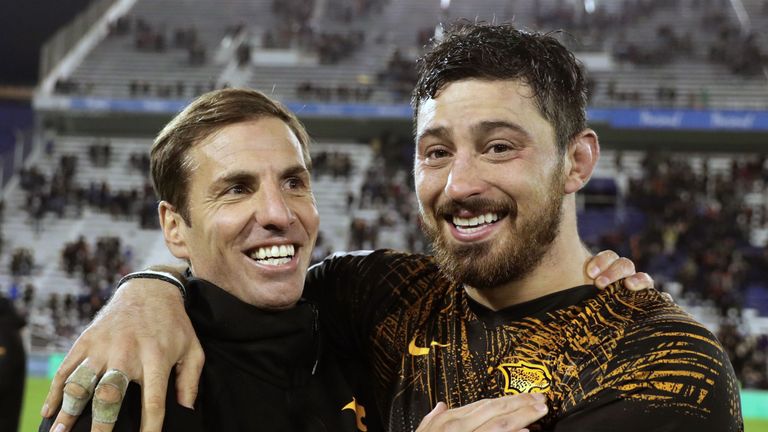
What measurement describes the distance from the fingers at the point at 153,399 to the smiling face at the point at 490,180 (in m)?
0.98

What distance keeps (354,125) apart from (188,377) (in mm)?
24845

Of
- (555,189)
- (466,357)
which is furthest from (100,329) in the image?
(555,189)

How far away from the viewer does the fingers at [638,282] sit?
2.62 meters

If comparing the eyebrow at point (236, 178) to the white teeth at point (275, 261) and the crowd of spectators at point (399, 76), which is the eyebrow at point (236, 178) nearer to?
the white teeth at point (275, 261)

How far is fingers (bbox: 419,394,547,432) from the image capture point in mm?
2180

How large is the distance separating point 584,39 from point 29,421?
2335 centimetres

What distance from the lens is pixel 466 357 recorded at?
2.64 metres

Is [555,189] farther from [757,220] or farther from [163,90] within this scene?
[163,90]

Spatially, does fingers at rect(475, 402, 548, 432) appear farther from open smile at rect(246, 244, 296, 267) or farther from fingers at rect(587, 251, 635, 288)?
open smile at rect(246, 244, 296, 267)

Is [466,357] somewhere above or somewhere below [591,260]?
below

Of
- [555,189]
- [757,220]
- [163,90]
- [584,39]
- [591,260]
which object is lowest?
[757,220]

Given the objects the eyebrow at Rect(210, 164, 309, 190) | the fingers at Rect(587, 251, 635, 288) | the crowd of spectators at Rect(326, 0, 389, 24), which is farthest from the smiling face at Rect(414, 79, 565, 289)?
the crowd of spectators at Rect(326, 0, 389, 24)

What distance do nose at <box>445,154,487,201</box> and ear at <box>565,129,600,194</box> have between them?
13.7 inches

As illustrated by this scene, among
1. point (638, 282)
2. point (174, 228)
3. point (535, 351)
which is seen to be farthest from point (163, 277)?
point (638, 282)
